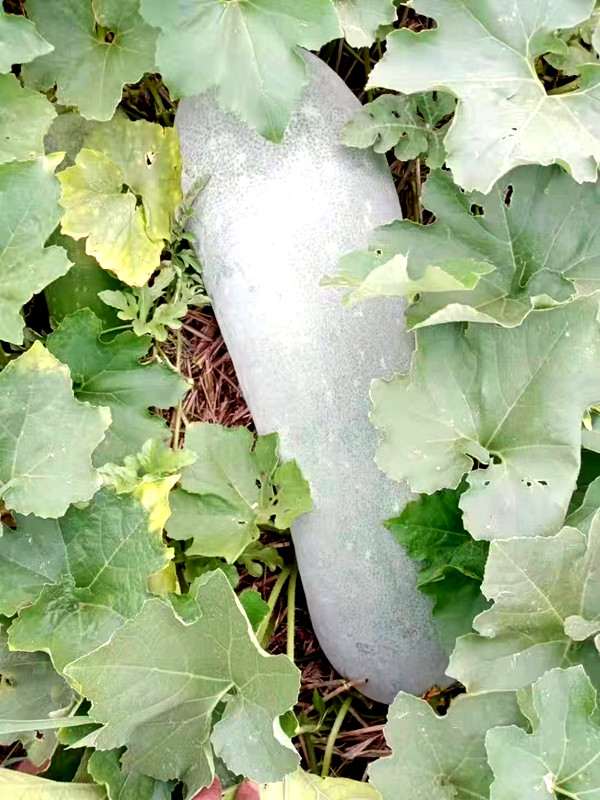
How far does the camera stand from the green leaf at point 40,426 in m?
1.18

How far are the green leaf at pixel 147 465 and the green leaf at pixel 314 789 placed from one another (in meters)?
0.46

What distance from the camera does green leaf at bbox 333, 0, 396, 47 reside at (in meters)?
1.38

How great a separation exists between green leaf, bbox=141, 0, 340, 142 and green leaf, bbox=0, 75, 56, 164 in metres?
0.23

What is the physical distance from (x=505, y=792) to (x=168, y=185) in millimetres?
1067

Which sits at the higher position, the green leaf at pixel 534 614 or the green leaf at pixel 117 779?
the green leaf at pixel 534 614

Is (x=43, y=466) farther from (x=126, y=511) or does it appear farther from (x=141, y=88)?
(x=141, y=88)

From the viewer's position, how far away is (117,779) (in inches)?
44.4

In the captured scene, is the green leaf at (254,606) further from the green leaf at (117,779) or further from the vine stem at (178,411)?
the vine stem at (178,411)

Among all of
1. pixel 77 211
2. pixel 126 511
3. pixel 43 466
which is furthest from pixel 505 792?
pixel 77 211

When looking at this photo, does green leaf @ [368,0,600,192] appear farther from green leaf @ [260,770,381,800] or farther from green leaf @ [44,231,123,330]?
green leaf @ [260,770,381,800]

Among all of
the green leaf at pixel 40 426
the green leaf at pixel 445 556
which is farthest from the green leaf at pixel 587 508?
the green leaf at pixel 40 426

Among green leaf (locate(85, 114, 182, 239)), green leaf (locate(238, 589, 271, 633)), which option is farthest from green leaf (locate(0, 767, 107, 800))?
green leaf (locate(85, 114, 182, 239))

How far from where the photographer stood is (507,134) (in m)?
1.19

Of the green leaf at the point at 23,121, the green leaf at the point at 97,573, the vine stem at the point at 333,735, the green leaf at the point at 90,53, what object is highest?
the green leaf at the point at 90,53
